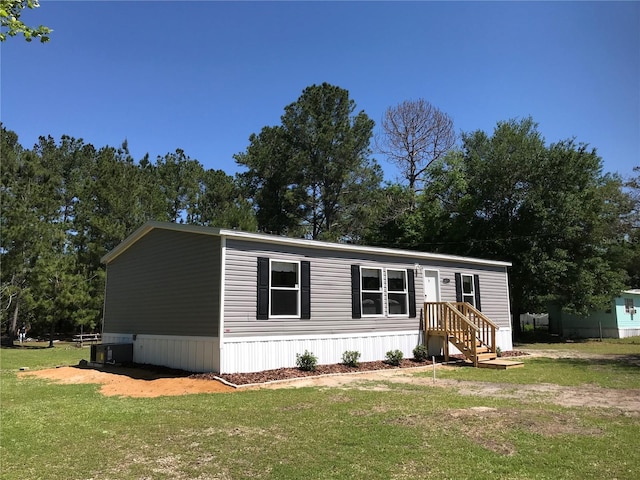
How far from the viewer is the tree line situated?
2208cm

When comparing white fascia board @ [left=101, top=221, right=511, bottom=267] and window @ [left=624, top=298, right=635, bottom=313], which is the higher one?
white fascia board @ [left=101, top=221, right=511, bottom=267]

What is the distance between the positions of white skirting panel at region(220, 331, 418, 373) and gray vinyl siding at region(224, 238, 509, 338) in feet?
0.49

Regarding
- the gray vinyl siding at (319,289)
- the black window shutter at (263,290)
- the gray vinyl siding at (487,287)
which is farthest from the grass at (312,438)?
the gray vinyl siding at (487,287)

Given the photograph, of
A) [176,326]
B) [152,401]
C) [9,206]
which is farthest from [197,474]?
[9,206]

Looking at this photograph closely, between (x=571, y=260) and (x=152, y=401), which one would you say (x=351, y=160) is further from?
(x=152, y=401)

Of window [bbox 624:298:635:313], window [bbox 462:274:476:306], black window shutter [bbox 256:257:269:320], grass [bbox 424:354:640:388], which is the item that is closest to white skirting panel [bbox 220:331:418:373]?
black window shutter [bbox 256:257:269:320]

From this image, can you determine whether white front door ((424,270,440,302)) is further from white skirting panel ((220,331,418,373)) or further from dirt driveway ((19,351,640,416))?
dirt driveway ((19,351,640,416))

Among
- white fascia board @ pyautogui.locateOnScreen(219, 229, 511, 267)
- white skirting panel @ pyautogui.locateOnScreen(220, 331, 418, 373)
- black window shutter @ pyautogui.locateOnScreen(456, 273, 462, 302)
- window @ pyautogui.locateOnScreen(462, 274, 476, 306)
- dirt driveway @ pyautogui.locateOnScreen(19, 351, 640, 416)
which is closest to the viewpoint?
dirt driveway @ pyautogui.locateOnScreen(19, 351, 640, 416)

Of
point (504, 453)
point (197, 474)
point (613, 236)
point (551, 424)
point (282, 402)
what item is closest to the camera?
point (197, 474)

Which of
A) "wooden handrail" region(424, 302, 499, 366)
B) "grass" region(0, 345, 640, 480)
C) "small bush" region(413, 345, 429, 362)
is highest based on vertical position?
"wooden handrail" region(424, 302, 499, 366)

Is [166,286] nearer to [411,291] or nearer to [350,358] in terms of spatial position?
[350,358]

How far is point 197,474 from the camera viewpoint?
4.12 meters

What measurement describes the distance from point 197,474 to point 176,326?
292 inches

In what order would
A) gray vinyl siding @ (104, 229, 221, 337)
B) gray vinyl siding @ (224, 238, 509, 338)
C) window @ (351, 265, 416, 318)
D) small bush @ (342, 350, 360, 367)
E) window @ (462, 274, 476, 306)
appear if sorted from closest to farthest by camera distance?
gray vinyl siding @ (224, 238, 509, 338) → gray vinyl siding @ (104, 229, 221, 337) → small bush @ (342, 350, 360, 367) → window @ (351, 265, 416, 318) → window @ (462, 274, 476, 306)
